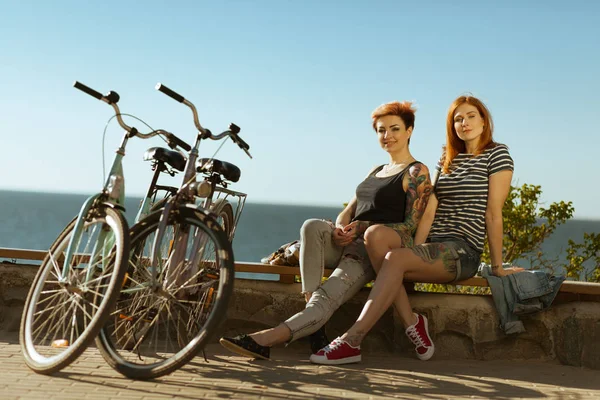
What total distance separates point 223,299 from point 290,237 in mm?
62760

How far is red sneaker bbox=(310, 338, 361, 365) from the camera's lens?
3955 millimetres

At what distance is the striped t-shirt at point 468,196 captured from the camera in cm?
434

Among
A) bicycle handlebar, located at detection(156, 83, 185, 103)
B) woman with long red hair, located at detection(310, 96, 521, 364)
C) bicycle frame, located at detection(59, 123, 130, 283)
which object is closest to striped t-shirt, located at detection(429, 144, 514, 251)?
woman with long red hair, located at detection(310, 96, 521, 364)

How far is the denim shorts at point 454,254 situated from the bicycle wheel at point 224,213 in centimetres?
107

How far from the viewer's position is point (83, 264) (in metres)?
3.70

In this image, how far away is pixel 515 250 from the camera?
1017 cm

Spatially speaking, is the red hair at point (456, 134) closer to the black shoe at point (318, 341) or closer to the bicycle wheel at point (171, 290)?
the black shoe at point (318, 341)

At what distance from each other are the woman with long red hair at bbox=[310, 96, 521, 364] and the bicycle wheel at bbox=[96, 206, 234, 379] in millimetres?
868

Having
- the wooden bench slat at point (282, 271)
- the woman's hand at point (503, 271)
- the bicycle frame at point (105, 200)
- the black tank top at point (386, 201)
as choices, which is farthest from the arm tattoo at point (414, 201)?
the bicycle frame at point (105, 200)

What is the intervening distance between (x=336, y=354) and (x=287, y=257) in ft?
2.58

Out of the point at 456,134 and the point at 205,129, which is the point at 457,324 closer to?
the point at 456,134

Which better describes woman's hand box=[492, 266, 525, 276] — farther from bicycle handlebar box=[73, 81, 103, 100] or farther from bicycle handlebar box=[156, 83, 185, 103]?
bicycle handlebar box=[73, 81, 103, 100]

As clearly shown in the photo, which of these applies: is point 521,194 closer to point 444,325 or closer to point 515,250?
point 515,250

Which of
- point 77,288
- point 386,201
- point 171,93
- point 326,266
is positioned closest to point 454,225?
point 386,201
